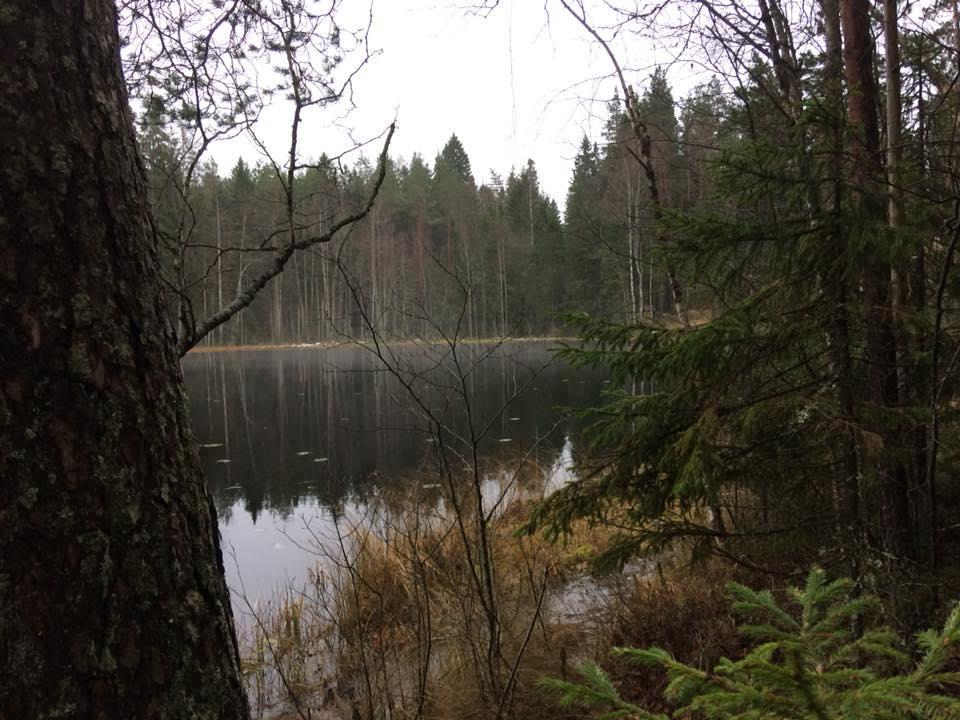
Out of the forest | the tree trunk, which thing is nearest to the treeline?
the forest

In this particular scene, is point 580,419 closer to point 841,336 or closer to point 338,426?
point 841,336

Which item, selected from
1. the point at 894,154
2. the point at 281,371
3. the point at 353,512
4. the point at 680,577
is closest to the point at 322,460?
the point at 353,512

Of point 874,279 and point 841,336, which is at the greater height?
point 874,279

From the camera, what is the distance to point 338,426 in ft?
43.2

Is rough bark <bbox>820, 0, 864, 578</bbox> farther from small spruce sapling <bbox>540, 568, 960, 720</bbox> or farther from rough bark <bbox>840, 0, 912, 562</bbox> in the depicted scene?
small spruce sapling <bbox>540, 568, 960, 720</bbox>

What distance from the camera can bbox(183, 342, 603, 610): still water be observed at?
4.20 meters

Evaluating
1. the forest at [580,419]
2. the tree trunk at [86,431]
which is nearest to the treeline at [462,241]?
the forest at [580,419]

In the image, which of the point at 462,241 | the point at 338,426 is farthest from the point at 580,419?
the point at 462,241

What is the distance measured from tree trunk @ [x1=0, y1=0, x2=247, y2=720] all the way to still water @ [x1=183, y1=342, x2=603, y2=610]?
1.63 meters

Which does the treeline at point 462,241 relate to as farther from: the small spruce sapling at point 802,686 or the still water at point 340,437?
the small spruce sapling at point 802,686

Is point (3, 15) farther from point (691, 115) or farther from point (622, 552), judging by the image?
point (691, 115)

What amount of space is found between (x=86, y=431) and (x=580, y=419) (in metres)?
2.76

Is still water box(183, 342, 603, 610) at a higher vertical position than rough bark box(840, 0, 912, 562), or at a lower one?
lower

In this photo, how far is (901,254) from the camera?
219 cm
